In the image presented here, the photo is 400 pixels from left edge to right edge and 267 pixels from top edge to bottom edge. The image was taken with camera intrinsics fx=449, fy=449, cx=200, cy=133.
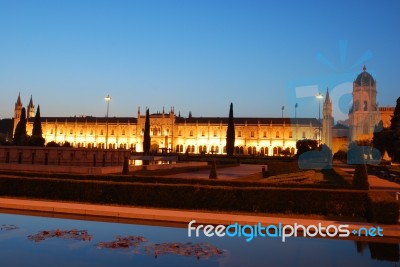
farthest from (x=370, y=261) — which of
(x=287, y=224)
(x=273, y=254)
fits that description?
(x=287, y=224)

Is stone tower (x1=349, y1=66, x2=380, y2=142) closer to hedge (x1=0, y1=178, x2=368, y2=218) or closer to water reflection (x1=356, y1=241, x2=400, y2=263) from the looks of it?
hedge (x1=0, y1=178, x2=368, y2=218)

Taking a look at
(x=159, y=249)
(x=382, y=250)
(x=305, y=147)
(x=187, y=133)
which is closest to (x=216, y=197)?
(x=159, y=249)

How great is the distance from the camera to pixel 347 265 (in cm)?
736

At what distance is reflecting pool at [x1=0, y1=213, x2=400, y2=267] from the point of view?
287 inches

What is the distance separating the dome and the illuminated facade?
13.1 meters

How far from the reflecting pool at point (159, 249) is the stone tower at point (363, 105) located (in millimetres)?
92179

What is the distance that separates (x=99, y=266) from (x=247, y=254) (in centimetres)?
256

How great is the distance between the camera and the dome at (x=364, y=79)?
99.4 meters

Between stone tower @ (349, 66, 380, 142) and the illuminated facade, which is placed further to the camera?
the illuminated facade

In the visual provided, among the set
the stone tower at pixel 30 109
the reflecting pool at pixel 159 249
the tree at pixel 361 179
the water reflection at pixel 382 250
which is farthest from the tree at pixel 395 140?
the stone tower at pixel 30 109

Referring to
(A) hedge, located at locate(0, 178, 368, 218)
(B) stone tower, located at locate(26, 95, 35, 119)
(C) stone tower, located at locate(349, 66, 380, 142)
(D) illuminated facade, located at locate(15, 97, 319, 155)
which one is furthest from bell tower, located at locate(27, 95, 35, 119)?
(A) hedge, located at locate(0, 178, 368, 218)

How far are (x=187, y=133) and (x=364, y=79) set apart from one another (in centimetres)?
4143

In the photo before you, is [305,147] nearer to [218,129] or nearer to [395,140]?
[395,140]

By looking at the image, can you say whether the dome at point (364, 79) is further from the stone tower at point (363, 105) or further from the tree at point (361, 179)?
the tree at point (361, 179)
